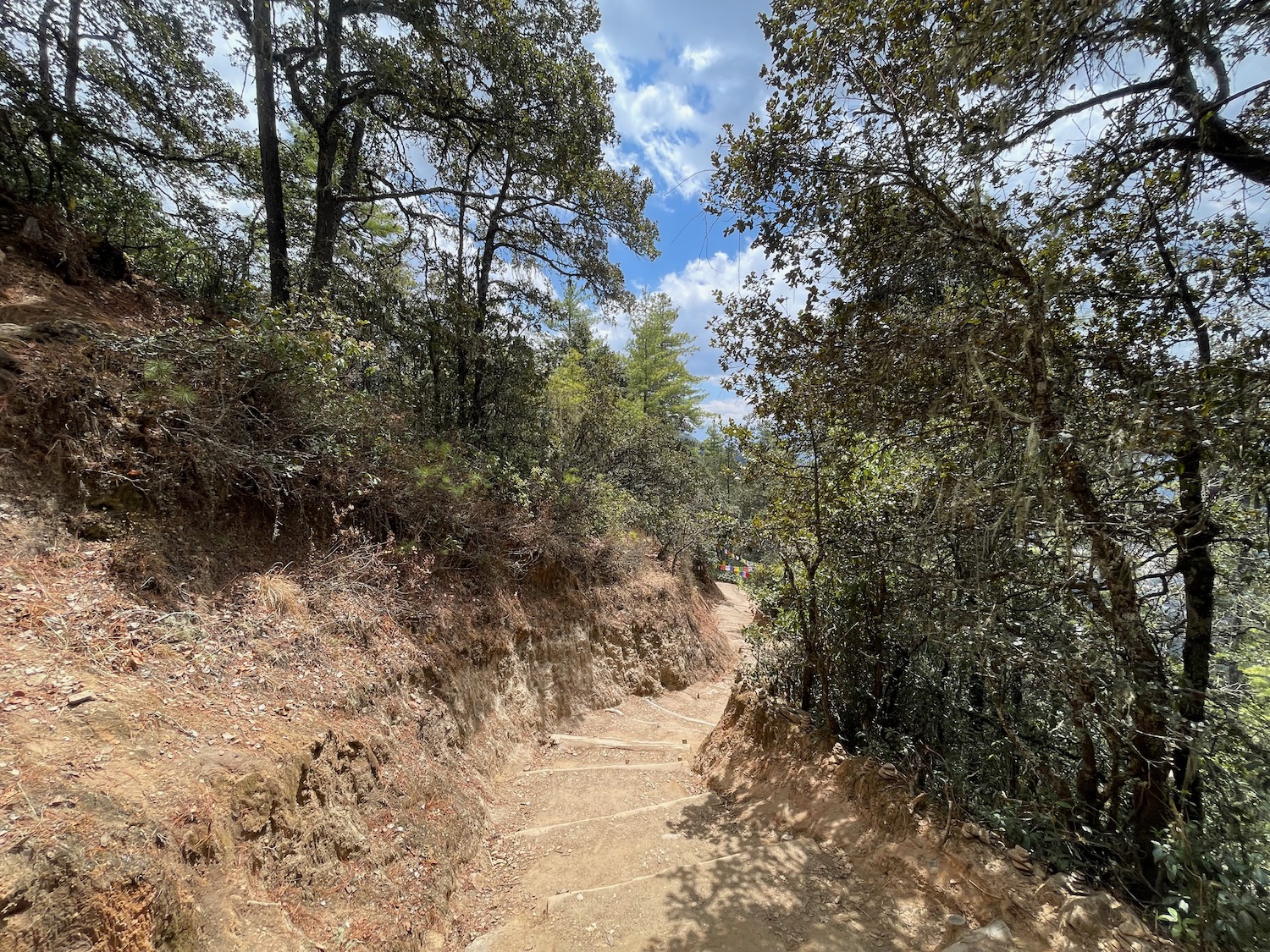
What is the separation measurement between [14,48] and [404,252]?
4.84 m

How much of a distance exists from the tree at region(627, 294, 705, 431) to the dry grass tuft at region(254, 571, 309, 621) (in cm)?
1770

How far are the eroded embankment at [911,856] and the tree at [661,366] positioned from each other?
17.2 metres

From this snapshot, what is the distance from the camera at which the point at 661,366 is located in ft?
70.3

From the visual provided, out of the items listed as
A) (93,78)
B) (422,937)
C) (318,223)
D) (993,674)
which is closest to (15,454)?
(422,937)

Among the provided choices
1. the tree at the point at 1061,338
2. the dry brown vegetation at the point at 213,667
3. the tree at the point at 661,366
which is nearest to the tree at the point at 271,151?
the dry brown vegetation at the point at 213,667

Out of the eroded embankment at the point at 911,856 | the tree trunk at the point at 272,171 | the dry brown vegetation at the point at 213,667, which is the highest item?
the tree trunk at the point at 272,171

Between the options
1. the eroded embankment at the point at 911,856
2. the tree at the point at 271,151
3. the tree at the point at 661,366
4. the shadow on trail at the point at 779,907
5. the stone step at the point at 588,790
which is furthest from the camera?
the tree at the point at 661,366

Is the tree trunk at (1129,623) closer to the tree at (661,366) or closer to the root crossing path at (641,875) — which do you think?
the root crossing path at (641,875)

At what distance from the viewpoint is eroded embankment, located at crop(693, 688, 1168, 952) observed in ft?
7.76

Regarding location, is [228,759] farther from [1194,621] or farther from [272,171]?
[272,171]

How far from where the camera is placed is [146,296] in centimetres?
576

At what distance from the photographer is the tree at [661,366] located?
835 inches

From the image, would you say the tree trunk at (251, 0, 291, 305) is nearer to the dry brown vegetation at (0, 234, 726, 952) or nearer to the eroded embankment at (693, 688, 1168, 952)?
the dry brown vegetation at (0, 234, 726, 952)

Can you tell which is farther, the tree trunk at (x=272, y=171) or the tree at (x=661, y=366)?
the tree at (x=661, y=366)
